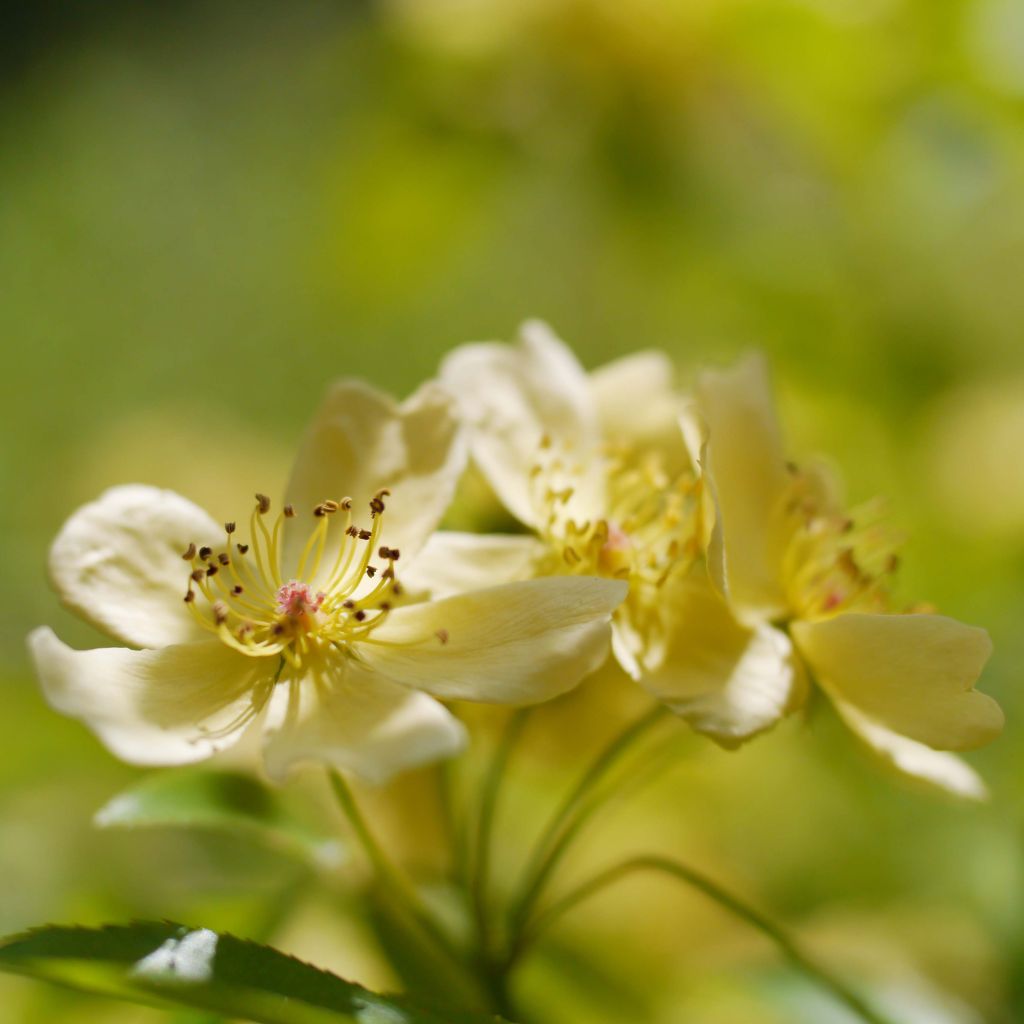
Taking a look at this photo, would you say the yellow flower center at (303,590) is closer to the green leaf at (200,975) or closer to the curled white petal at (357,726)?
the curled white petal at (357,726)

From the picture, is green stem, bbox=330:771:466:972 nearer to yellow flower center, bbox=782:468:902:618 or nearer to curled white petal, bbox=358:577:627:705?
curled white petal, bbox=358:577:627:705

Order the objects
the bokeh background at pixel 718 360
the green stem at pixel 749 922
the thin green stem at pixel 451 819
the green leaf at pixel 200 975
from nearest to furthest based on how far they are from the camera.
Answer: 1. the green leaf at pixel 200 975
2. the green stem at pixel 749 922
3. the thin green stem at pixel 451 819
4. the bokeh background at pixel 718 360

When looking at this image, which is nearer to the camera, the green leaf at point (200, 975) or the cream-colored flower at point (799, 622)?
the green leaf at point (200, 975)

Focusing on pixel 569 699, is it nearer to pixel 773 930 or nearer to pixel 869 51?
pixel 773 930

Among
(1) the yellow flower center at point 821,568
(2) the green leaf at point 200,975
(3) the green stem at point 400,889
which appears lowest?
(3) the green stem at point 400,889

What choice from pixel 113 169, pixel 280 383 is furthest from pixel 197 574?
pixel 113 169

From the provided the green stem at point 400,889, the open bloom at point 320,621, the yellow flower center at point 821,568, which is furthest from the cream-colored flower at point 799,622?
the green stem at point 400,889

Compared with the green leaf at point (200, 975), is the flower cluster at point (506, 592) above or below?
above
